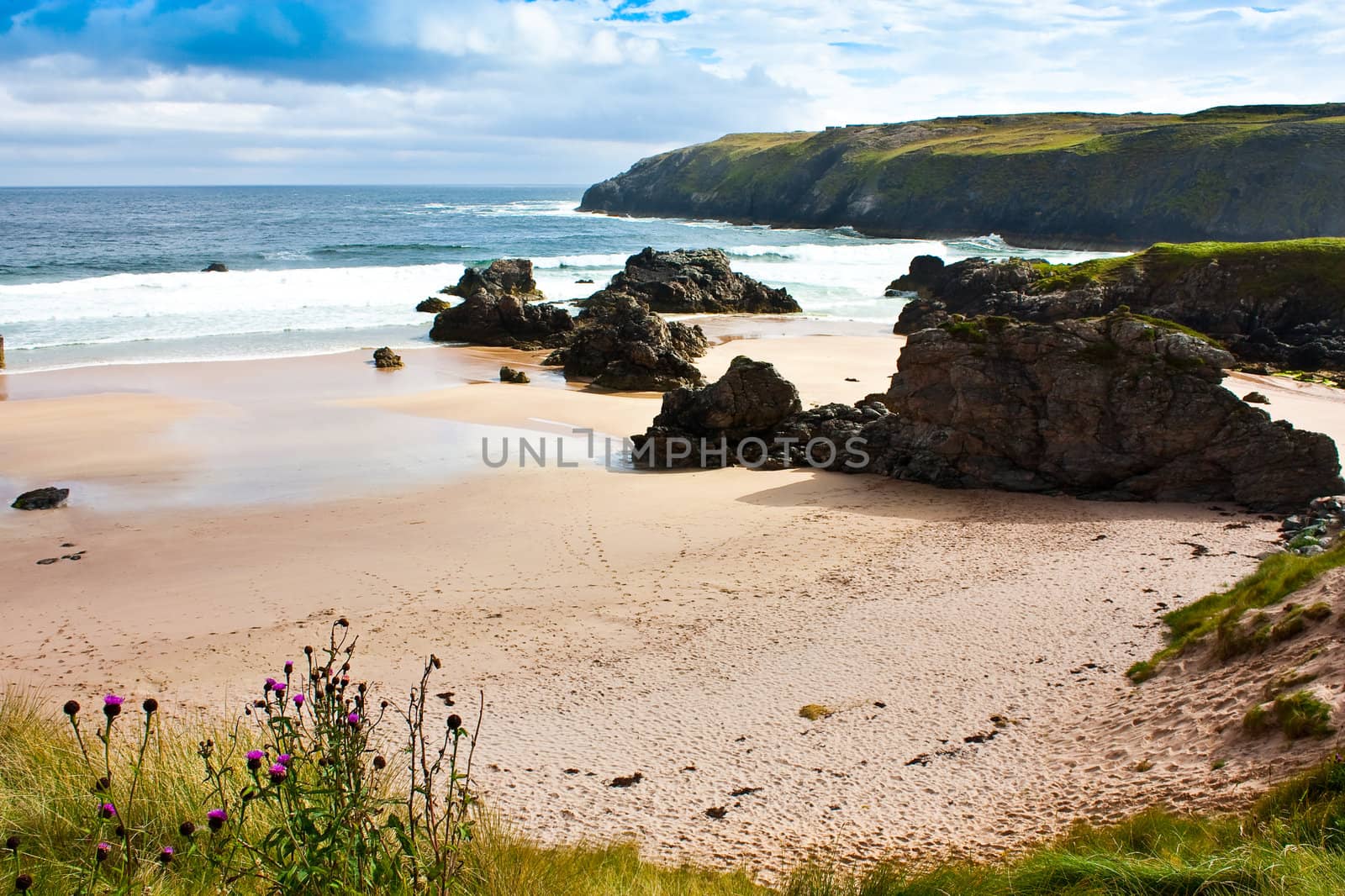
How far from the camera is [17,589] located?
32.8 feet

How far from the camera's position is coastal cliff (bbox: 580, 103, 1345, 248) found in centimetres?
6391

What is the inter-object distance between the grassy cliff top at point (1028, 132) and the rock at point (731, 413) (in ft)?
221

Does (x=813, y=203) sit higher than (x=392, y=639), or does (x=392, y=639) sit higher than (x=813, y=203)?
(x=813, y=203)

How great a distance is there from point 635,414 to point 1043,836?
573 inches

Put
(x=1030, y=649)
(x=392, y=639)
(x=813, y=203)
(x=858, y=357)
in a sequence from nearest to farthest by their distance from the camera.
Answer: (x=1030, y=649)
(x=392, y=639)
(x=858, y=357)
(x=813, y=203)

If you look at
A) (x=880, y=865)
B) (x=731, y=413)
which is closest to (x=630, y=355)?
(x=731, y=413)

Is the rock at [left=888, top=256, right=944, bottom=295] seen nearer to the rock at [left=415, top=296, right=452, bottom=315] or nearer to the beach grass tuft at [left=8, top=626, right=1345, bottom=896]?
the rock at [left=415, top=296, right=452, bottom=315]

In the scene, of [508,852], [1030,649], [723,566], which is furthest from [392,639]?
[1030,649]

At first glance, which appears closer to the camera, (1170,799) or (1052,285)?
(1170,799)

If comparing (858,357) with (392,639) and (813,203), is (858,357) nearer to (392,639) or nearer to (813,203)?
(392,639)

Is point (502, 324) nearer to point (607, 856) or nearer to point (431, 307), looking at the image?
point (431, 307)

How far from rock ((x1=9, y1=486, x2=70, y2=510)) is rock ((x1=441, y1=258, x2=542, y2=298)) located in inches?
922

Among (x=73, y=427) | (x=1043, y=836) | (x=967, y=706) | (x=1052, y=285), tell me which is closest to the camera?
(x=1043, y=836)

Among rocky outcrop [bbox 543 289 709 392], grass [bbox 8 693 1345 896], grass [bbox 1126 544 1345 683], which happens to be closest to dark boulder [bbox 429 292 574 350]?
rocky outcrop [bbox 543 289 709 392]
